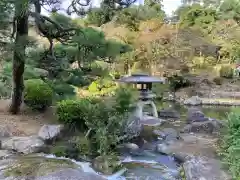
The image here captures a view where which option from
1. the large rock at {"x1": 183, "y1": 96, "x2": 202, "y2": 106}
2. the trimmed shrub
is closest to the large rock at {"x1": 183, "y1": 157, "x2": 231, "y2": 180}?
the trimmed shrub

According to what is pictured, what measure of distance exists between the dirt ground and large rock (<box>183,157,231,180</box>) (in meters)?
3.11

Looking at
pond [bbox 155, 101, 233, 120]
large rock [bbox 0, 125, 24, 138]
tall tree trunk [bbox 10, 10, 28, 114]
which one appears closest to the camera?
large rock [bbox 0, 125, 24, 138]

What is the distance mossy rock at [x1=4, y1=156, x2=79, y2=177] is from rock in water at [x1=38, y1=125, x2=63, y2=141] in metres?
0.84

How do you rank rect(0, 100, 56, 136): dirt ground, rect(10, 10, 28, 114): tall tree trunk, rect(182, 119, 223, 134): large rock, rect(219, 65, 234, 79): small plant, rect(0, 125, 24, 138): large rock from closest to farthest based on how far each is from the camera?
rect(0, 125, 24, 138): large rock, rect(0, 100, 56, 136): dirt ground, rect(10, 10, 28, 114): tall tree trunk, rect(182, 119, 223, 134): large rock, rect(219, 65, 234, 79): small plant

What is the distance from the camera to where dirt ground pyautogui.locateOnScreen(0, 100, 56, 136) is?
6492mm

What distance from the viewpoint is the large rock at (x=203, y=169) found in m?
4.55

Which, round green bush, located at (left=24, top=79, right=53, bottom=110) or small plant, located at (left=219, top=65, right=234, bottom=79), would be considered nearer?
round green bush, located at (left=24, top=79, right=53, bottom=110)

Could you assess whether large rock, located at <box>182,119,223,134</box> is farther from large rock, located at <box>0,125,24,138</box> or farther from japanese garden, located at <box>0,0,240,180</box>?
large rock, located at <box>0,125,24,138</box>

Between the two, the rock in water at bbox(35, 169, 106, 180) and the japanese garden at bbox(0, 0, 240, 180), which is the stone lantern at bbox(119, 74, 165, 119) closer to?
the japanese garden at bbox(0, 0, 240, 180)

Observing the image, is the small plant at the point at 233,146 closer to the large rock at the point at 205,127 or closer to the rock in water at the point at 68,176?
the rock in water at the point at 68,176

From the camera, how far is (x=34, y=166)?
4.77 meters

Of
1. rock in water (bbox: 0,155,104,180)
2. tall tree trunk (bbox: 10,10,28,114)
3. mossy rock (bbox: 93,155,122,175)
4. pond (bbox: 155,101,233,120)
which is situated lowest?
mossy rock (bbox: 93,155,122,175)

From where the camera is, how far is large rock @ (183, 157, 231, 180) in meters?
4.55

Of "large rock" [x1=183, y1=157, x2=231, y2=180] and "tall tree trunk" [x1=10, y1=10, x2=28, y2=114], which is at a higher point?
"tall tree trunk" [x1=10, y1=10, x2=28, y2=114]
